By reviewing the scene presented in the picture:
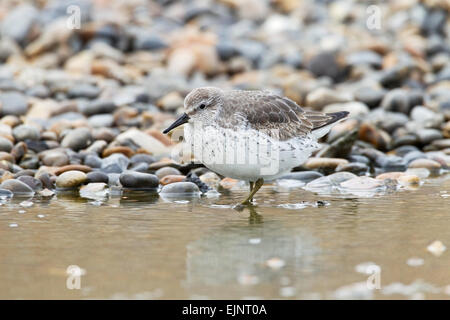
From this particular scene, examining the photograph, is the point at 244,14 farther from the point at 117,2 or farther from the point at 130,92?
the point at 130,92

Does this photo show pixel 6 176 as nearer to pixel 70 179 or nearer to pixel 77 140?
pixel 70 179

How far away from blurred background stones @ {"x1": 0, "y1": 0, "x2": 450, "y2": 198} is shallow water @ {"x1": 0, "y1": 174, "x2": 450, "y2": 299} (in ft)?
3.70

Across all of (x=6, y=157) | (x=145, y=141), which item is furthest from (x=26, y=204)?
(x=145, y=141)

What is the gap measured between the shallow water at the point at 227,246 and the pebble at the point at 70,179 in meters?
0.44

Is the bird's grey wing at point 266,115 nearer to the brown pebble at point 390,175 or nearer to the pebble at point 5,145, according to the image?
the brown pebble at point 390,175

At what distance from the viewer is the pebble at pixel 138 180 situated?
33.0 feet

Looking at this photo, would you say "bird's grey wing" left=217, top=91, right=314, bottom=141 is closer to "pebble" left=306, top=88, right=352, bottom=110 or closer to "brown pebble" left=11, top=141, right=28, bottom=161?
"brown pebble" left=11, top=141, right=28, bottom=161

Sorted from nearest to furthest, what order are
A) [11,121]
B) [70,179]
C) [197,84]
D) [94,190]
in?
1. [94,190]
2. [70,179]
3. [11,121]
4. [197,84]

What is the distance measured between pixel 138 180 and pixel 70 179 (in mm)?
917

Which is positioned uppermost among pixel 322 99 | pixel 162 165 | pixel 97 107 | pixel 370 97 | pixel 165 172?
pixel 370 97

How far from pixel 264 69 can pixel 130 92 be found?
440cm

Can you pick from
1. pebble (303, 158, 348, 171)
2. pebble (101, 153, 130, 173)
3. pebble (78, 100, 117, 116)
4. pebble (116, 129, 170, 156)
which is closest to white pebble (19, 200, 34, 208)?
pebble (101, 153, 130, 173)

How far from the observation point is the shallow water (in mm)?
5863

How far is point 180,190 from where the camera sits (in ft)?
32.1
